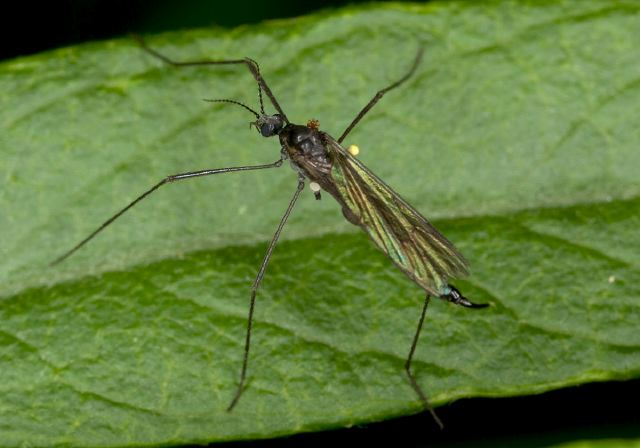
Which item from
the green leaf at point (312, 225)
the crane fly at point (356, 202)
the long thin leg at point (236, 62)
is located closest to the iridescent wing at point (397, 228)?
the crane fly at point (356, 202)

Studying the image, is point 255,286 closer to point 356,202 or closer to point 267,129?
point 356,202

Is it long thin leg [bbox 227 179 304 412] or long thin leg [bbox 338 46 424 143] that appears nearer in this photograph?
long thin leg [bbox 227 179 304 412]

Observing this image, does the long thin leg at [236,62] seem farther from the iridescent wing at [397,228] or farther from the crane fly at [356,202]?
the iridescent wing at [397,228]

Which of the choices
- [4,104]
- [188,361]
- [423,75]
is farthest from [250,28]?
[188,361]

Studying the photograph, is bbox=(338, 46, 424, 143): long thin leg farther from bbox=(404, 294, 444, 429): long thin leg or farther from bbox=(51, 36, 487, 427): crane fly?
bbox=(404, 294, 444, 429): long thin leg

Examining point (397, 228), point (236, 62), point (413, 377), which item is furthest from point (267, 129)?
point (413, 377)

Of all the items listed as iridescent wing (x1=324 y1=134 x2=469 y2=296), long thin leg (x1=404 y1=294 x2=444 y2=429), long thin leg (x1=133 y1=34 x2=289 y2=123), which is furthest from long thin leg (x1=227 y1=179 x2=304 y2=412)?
long thin leg (x1=404 y1=294 x2=444 y2=429)
